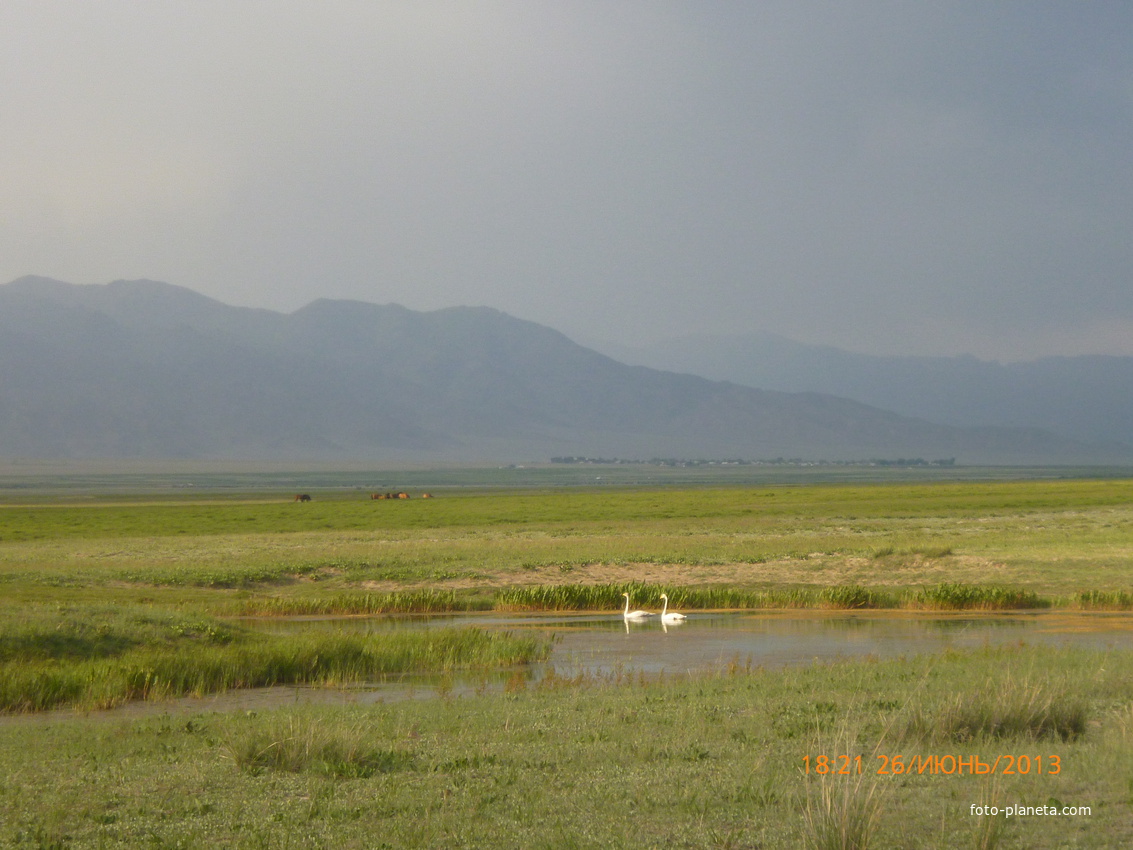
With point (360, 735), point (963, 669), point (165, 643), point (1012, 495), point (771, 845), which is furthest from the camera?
point (1012, 495)

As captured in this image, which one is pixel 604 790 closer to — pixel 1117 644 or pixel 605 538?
pixel 1117 644

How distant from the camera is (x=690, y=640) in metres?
23.2

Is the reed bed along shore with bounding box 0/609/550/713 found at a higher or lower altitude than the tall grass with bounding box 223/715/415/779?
lower

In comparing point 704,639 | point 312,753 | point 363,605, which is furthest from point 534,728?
point 363,605

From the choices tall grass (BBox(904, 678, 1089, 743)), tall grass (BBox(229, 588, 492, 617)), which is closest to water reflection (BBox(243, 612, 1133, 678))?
tall grass (BBox(229, 588, 492, 617))

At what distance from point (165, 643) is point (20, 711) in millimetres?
4565

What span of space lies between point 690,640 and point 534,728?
1106cm

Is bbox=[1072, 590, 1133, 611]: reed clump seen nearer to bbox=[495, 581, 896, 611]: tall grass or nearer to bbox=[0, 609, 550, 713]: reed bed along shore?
bbox=[495, 581, 896, 611]: tall grass

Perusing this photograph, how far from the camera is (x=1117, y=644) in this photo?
20.4 m

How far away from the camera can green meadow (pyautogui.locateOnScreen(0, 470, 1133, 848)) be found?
8.71 m

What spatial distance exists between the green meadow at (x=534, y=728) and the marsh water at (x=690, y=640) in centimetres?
55

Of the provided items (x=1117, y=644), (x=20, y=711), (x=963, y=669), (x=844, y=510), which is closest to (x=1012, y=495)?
(x=844, y=510)

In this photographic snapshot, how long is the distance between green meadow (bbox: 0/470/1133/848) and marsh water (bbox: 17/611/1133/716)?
0.55 meters
